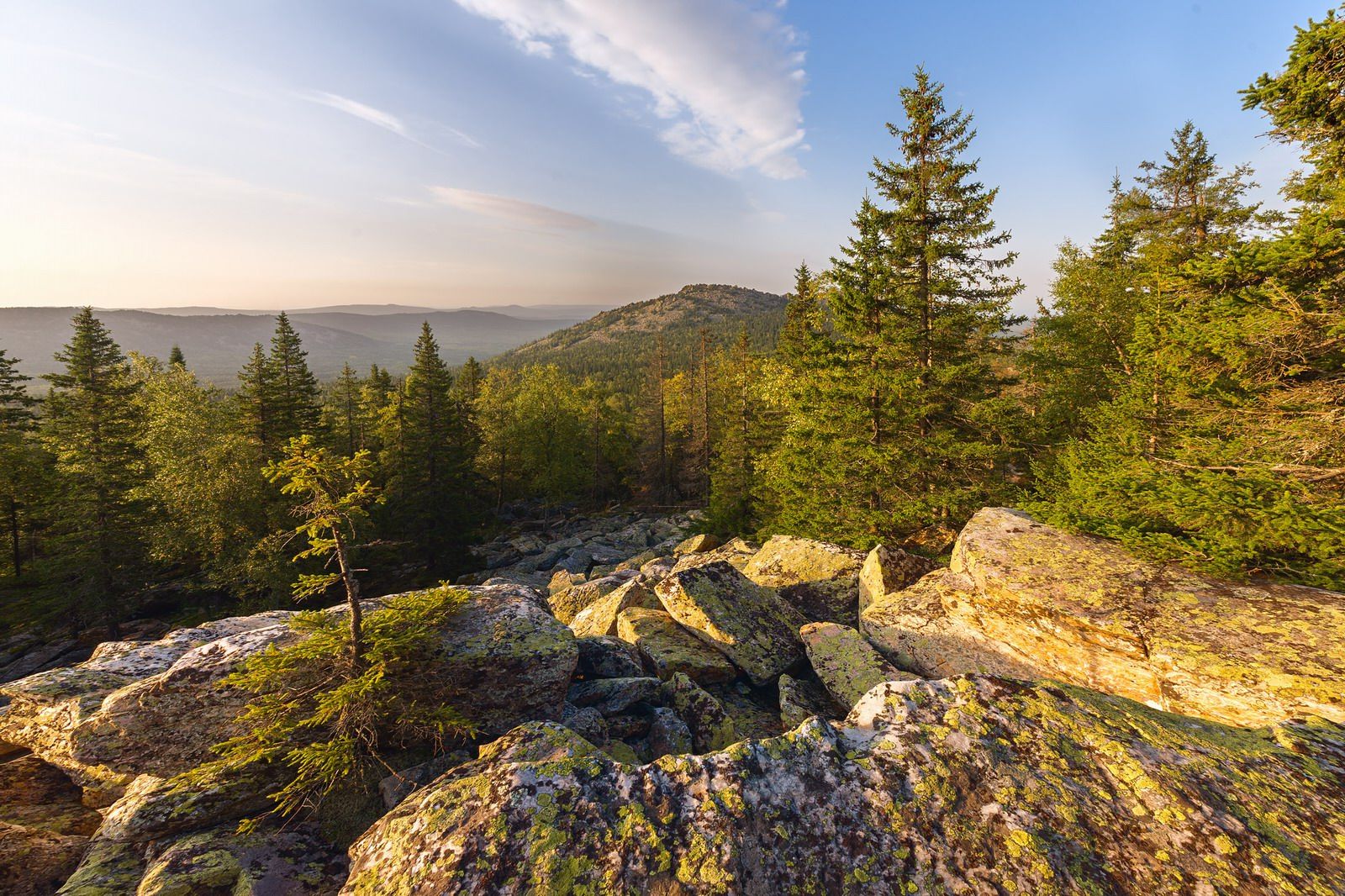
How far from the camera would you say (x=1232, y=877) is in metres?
3.25

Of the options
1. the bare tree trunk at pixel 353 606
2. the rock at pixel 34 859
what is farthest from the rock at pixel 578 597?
the rock at pixel 34 859

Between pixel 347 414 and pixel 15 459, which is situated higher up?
pixel 347 414

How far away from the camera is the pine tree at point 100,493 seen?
23141 millimetres

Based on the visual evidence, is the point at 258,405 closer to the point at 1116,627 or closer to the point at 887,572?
the point at 887,572

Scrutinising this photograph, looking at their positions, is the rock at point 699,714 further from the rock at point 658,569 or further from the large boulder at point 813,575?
the rock at point 658,569

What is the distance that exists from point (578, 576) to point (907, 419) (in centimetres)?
1570

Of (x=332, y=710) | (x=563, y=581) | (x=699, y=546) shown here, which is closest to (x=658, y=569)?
(x=563, y=581)

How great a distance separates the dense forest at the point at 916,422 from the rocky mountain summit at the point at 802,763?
6.69 feet

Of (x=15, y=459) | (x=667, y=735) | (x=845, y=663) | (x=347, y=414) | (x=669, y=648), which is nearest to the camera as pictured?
(x=667, y=735)

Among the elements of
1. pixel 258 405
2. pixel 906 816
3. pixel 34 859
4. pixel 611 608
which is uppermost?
pixel 258 405

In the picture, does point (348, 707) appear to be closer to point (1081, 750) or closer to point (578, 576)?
point (1081, 750)

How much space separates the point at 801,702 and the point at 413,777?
18.9ft

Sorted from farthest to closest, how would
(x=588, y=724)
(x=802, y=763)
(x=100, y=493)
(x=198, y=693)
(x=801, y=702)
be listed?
(x=100, y=493) → (x=801, y=702) → (x=588, y=724) → (x=198, y=693) → (x=802, y=763)

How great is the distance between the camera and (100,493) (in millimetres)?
23609
